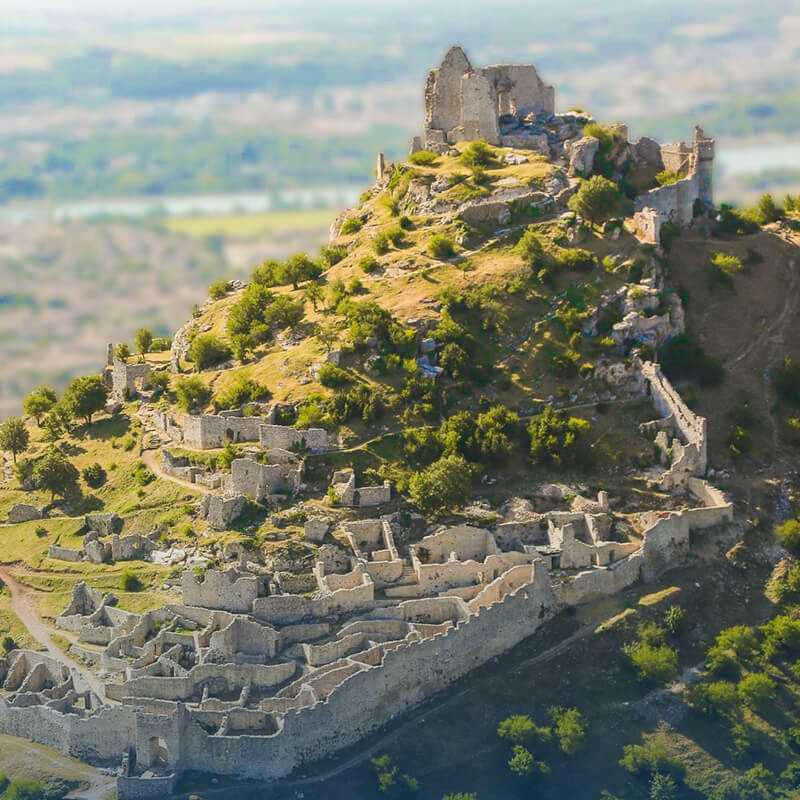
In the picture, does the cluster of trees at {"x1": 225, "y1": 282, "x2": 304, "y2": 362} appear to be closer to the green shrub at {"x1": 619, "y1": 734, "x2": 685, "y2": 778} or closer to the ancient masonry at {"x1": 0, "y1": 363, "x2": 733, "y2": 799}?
the ancient masonry at {"x1": 0, "y1": 363, "x2": 733, "y2": 799}

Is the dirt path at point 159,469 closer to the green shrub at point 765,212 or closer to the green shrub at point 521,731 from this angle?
the green shrub at point 521,731

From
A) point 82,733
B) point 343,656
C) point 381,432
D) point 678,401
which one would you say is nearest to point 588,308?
point 678,401

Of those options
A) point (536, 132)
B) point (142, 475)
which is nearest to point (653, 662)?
point (142, 475)

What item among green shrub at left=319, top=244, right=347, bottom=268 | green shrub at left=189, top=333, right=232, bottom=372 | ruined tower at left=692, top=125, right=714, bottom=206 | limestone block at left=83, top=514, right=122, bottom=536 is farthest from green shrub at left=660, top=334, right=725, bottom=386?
limestone block at left=83, top=514, right=122, bottom=536

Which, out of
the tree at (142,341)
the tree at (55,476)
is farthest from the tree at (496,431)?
the tree at (142,341)

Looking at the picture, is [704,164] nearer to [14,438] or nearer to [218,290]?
[218,290]

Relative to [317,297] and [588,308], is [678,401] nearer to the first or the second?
[588,308]
